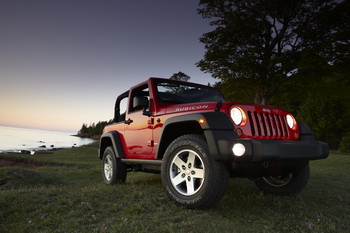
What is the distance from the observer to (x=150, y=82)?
4977 mm

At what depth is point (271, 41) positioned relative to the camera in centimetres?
1762

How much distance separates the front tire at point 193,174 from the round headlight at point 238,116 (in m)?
0.50

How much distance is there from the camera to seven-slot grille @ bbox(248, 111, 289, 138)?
3.45 meters

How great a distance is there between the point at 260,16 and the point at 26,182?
16.6 meters

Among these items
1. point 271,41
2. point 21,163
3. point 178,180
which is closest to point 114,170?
point 178,180

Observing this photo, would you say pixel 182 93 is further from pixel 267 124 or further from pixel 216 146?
pixel 216 146

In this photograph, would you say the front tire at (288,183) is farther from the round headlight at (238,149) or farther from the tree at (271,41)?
the tree at (271,41)

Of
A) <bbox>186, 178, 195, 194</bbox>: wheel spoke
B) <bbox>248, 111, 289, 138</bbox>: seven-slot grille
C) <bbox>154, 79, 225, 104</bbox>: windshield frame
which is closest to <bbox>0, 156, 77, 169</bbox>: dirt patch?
<bbox>154, 79, 225, 104</bbox>: windshield frame

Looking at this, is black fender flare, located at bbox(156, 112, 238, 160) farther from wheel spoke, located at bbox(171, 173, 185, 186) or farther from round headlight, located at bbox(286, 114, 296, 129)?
round headlight, located at bbox(286, 114, 296, 129)

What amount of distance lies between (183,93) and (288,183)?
2.50m

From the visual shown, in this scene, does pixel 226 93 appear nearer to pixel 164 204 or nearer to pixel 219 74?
pixel 219 74

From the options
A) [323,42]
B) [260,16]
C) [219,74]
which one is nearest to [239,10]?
[260,16]

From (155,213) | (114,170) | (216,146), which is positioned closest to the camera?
(216,146)

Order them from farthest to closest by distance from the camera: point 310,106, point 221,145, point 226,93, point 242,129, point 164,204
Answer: point 310,106 → point 226,93 → point 164,204 → point 242,129 → point 221,145
